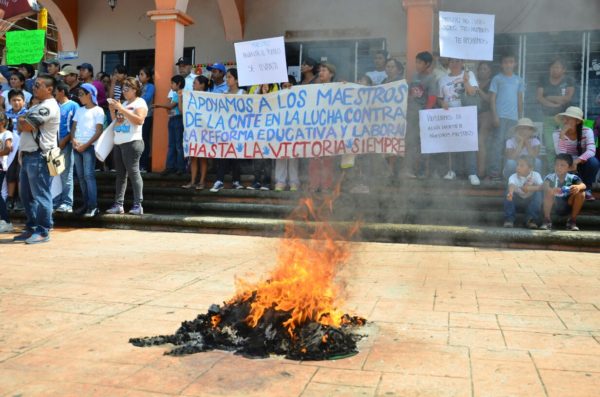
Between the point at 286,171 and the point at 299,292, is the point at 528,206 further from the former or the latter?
the point at 299,292

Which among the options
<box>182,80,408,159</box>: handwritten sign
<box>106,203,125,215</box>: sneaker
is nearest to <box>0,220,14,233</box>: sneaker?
<box>106,203,125,215</box>: sneaker

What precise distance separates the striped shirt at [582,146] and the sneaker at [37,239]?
6.44m

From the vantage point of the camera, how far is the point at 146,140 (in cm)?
996

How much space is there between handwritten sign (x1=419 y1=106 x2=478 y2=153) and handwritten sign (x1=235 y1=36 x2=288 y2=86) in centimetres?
202

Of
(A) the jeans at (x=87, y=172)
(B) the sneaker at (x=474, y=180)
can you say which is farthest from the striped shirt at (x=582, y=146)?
(A) the jeans at (x=87, y=172)

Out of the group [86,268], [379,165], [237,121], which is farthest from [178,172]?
[86,268]

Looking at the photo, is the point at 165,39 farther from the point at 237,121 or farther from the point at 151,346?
the point at 151,346

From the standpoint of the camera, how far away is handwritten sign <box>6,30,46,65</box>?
8938mm

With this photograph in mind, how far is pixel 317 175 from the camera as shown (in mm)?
7949

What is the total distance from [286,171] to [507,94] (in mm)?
3248

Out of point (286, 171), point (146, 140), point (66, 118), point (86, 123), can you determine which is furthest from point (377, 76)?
point (66, 118)

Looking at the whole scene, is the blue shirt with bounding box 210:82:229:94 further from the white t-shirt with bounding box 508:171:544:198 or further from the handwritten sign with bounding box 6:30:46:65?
the white t-shirt with bounding box 508:171:544:198

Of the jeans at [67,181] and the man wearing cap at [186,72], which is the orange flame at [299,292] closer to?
the jeans at [67,181]

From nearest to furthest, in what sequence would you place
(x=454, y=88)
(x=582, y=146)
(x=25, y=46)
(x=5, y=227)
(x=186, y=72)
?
(x=582, y=146), (x=5, y=227), (x=454, y=88), (x=25, y=46), (x=186, y=72)
